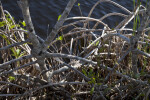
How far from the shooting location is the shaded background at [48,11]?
4391 mm

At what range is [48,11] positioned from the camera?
4805 mm

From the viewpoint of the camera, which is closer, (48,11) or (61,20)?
(61,20)

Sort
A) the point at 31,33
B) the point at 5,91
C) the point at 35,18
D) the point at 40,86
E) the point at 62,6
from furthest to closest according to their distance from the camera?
the point at 62,6
the point at 35,18
the point at 5,91
the point at 40,86
the point at 31,33

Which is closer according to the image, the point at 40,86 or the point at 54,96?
the point at 40,86

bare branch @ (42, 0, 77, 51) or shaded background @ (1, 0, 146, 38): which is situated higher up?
shaded background @ (1, 0, 146, 38)

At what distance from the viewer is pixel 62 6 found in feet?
16.5

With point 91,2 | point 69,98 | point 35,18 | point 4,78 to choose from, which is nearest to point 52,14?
point 35,18

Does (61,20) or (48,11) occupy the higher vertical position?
(48,11)

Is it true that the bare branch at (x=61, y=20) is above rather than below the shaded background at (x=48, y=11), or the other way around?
below

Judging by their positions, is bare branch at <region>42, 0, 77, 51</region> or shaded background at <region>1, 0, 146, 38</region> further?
shaded background at <region>1, 0, 146, 38</region>

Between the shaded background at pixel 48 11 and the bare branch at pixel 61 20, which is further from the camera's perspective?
the shaded background at pixel 48 11

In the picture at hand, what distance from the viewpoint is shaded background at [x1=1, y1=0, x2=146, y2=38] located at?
4391 mm

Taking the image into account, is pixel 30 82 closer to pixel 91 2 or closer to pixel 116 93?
pixel 116 93

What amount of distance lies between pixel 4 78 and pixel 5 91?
17cm
